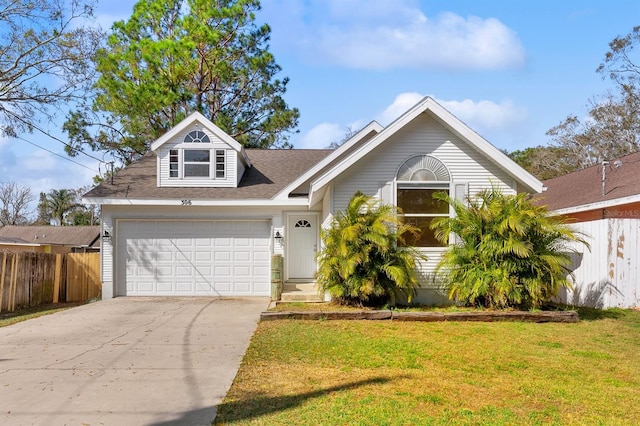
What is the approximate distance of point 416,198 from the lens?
38.7 ft

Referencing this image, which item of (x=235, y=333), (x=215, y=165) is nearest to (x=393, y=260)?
(x=235, y=333)

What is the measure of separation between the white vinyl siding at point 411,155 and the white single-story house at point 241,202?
2cm

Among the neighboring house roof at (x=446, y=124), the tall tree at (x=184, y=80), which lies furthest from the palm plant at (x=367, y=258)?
the tall tree at (x=184, y=80)

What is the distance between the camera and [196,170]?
14906mm

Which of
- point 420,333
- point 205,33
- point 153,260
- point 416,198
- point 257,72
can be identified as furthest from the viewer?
point 257,72

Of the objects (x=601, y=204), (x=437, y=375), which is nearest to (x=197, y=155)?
(x=437, y=375)

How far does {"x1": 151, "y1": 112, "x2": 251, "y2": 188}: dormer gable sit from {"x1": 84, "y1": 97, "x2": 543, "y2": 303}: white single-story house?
3 cm

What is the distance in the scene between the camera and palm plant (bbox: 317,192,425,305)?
1047cm

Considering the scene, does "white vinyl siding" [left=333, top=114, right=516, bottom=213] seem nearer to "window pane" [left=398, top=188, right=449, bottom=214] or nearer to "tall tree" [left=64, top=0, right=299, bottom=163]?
"window pane" [left=398, top=188, right=449, bottom=214]

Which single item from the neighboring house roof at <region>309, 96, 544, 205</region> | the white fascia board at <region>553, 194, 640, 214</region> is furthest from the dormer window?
the white fascia board at <region>553, 194, 640, 214</region>

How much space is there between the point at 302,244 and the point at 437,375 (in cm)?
842

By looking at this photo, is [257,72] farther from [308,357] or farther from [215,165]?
[308,357]

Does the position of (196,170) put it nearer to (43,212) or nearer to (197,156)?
(197,156)

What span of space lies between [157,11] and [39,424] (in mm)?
25615
